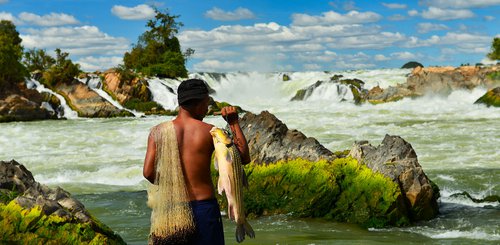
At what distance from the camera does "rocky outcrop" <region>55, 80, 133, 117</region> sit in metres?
46.9

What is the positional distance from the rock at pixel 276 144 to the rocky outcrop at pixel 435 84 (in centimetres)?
4305

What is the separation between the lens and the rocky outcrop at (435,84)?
56938mm

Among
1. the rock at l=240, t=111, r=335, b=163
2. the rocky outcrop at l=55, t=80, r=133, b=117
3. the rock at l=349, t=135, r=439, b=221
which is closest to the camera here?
the rock at l=349, t=135, r=439, b=221

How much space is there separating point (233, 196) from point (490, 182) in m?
11.8

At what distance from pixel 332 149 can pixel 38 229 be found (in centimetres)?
1724

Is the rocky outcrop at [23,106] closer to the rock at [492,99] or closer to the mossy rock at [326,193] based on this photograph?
the rock at [492,99]

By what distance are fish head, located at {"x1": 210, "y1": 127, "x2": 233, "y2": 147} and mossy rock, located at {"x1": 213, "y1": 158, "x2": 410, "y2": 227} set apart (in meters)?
6.73

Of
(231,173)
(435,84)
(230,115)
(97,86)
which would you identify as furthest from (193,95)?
(435,84)

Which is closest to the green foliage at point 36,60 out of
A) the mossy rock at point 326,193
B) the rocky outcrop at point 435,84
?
the rocky outcrop at point 435,84

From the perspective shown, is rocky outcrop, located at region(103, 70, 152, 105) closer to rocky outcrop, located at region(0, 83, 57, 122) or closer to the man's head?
rocky outcrop, located at region(0, 83, 57, 122)

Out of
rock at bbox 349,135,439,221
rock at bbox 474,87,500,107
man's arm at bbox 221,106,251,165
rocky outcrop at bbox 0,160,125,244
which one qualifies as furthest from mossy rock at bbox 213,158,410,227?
rock at bbox 474,87,500,107

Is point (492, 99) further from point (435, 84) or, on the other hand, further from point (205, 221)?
point (205, 221)

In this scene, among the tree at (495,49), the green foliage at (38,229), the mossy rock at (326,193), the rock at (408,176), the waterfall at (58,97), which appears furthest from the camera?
the tree at (495,49)

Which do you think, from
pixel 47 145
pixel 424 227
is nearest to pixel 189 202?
pixel 424 227
